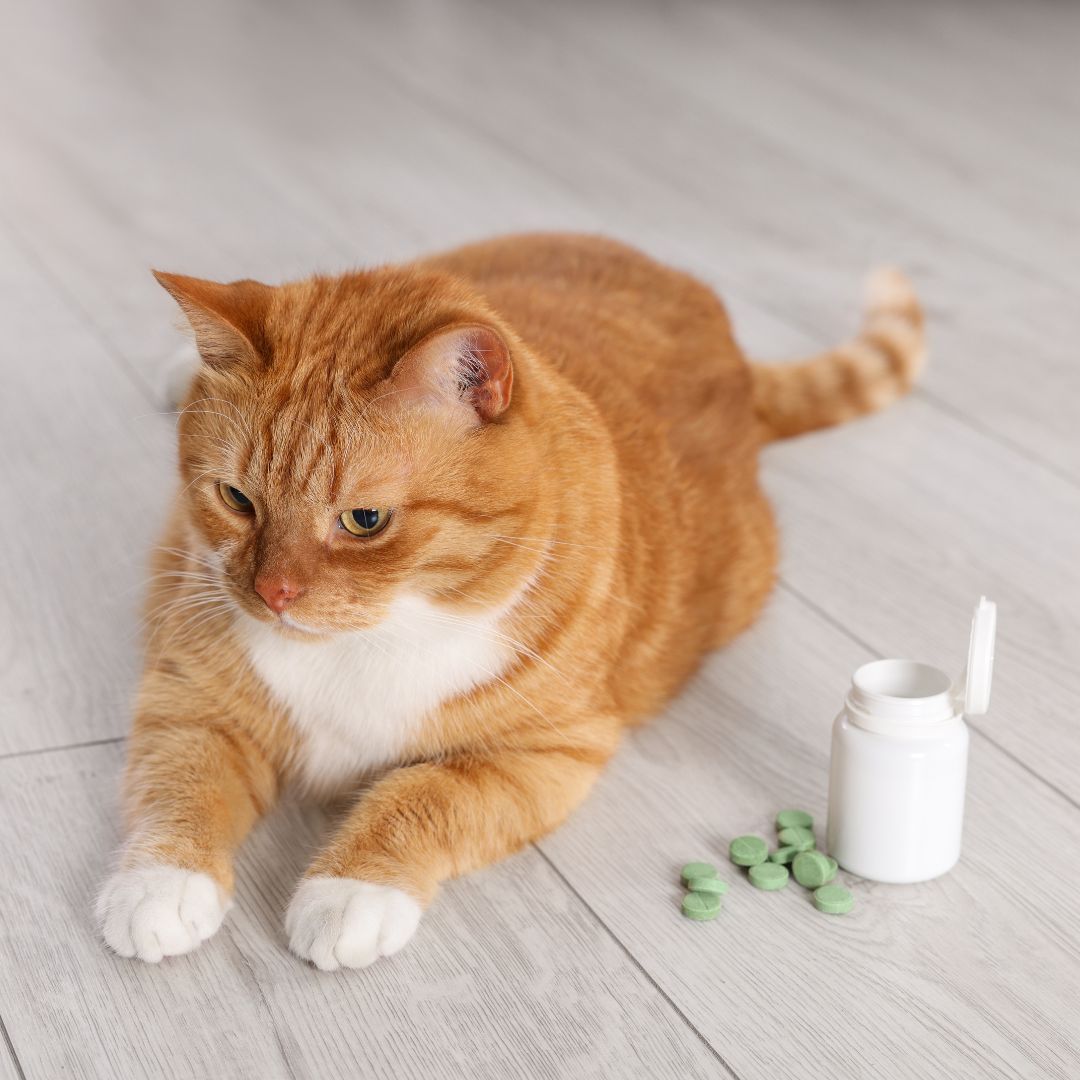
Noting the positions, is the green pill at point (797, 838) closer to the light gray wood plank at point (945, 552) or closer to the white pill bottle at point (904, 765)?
the white pill bottle at point (904, 765)

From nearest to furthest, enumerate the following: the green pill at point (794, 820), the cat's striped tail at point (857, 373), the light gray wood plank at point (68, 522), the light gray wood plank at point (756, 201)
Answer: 1. the green pill at point (794, 820)
2. the light gray wood plank at point (68, 522)
3. the cat's striped tail at point (857, 373)
4. the light gray wood plank at point (756, 201)

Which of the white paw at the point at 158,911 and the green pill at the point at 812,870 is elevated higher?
the green pill at the point at 812,870

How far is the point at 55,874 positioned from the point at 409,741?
0.39 metres

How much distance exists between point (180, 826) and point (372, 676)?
24 centimetres

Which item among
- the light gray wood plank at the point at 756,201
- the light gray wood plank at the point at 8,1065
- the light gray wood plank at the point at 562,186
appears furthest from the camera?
the light gray wood plank at the point at 562,186

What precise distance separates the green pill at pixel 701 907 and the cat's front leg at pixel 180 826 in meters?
0.46

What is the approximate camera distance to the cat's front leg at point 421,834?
147 cm

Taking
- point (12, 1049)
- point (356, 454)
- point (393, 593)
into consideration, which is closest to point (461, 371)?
point (356, 454)

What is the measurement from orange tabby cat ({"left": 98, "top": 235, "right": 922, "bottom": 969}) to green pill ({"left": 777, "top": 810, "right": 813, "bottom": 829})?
21 cm

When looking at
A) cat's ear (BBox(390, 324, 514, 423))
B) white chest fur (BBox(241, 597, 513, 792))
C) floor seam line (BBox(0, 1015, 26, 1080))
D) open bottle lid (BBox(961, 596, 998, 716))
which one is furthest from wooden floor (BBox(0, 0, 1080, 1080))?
cat's ear (BBox(390, 324, 514, 423))

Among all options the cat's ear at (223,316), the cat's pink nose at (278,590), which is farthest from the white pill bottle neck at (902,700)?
the cat's ear at (223,316)

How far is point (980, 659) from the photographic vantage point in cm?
153

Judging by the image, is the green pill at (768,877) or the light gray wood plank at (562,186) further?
the light gray wood plank at (562,186)

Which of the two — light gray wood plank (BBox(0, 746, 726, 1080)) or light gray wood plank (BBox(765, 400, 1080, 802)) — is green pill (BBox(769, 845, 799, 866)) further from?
light gray wood plank (BBox(765, 400, 1080, 802))
